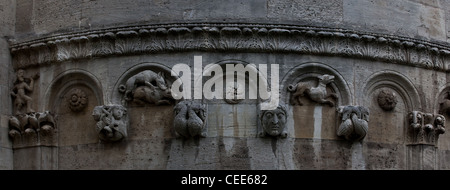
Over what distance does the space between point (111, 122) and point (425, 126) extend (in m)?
5.29

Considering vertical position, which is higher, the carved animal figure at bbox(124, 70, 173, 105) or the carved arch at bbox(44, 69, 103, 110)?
the carved arch at bbox(44, 69, 103, 110)

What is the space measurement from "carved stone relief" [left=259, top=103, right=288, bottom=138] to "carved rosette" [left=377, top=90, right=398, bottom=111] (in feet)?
6.10

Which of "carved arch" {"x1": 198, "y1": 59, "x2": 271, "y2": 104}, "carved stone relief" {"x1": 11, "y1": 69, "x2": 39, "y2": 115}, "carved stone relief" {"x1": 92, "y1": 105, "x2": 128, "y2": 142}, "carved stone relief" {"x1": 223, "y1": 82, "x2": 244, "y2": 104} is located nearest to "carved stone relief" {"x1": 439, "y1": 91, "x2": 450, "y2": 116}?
"carved arch" {"x1": 198, "y1": 59, "x2": 271, "y2": 104}

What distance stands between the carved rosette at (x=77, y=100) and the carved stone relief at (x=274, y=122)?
3.05 metres

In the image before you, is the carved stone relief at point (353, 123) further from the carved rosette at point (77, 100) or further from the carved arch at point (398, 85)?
the carved rosette at point (77, 100)

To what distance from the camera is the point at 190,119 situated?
63.6 ft

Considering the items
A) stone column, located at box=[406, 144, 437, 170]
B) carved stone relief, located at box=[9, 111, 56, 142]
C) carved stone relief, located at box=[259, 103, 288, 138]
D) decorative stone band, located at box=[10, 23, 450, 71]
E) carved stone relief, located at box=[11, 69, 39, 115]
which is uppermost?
decorative stone band, located at box=[10, 23, 450, 71]

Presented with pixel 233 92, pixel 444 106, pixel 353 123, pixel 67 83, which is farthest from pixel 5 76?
pixel 444 106

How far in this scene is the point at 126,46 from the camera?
2012 cm

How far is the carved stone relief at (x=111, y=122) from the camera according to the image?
19750 millimetres

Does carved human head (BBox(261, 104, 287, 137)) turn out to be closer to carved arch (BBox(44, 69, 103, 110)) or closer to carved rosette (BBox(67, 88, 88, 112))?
carved arch (BBox(44, 69, 103, 110))

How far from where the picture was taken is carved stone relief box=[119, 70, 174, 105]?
65.1 ft

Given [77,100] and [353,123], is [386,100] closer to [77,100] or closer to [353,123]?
[353,123]
